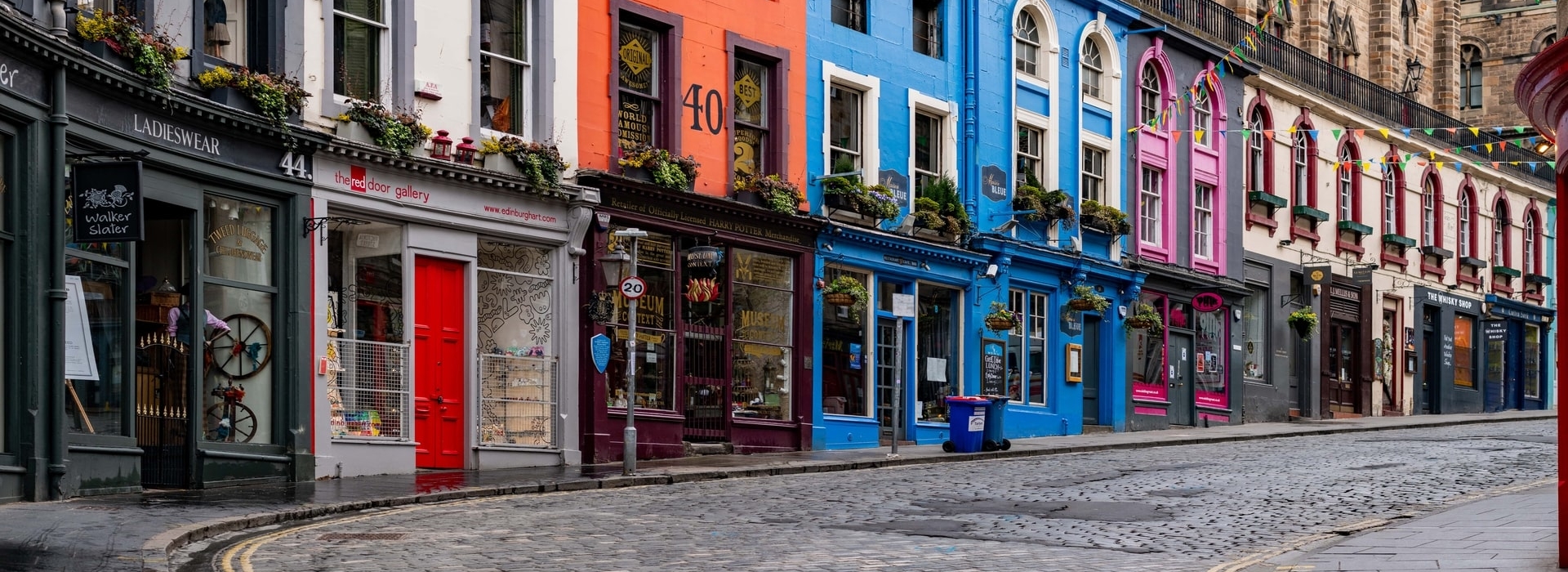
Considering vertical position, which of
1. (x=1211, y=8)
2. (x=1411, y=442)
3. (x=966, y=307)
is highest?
(x=1211, y=8)

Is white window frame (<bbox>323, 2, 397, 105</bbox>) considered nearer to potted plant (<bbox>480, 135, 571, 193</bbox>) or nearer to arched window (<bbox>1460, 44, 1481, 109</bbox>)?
potted plant (<bbox>480, 135, 571, 193</bbox>)

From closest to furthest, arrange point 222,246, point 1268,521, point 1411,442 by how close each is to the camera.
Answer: point 1268,521 → point 222,246 → point 1411,442

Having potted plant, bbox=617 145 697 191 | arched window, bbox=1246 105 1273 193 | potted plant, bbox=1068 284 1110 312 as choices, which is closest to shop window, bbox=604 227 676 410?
potted plant, bbox=617 145 697 191

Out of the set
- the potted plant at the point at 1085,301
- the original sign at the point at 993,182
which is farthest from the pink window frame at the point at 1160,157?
the original sign at the point at 993,182

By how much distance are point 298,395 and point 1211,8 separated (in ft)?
81.8

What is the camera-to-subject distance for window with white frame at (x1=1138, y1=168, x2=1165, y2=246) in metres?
36.1

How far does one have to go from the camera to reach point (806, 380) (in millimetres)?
27438

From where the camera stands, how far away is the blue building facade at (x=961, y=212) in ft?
92.5

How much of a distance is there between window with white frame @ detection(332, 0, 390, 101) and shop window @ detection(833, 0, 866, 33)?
369 inches

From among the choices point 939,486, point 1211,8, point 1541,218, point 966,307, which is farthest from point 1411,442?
point 1541,218

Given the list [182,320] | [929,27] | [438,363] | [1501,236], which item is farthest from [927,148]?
[1501,236]

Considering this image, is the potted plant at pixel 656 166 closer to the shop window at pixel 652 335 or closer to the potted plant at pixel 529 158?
the shop window at pixel 652 335

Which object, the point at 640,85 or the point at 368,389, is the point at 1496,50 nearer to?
the point at 640,85

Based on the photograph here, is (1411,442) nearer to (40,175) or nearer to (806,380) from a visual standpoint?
(806,380)
